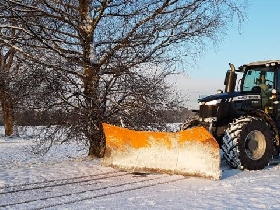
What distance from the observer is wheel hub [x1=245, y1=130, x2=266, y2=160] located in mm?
8523

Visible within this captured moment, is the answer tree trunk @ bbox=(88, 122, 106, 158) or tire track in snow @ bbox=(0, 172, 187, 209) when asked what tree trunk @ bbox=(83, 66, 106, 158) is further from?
tire track in snow @ bbox=(0, 172, 187, 209)

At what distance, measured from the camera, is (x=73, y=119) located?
9.56 m

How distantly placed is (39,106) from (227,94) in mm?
4025

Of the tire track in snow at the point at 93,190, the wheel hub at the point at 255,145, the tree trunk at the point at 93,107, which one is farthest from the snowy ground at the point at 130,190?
the tree trunk at the point at 93,107

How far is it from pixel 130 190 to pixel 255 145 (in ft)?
10.8

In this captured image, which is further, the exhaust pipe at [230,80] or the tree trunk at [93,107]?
the exhaust pipe at [230,80]

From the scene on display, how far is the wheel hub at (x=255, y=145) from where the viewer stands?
8523 mm

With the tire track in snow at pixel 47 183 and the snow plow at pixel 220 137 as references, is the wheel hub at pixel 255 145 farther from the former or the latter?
the tire track in snow at pixel 47 183

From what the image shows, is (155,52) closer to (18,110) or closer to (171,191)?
(18,110)

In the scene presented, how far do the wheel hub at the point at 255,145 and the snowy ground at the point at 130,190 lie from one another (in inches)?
14.9

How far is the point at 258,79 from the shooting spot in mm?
9883

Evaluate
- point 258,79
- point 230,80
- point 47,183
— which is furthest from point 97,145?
point 258,79

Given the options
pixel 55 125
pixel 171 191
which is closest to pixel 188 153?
pixel 171 191

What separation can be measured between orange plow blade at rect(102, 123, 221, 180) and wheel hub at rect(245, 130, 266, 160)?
4.58ft
